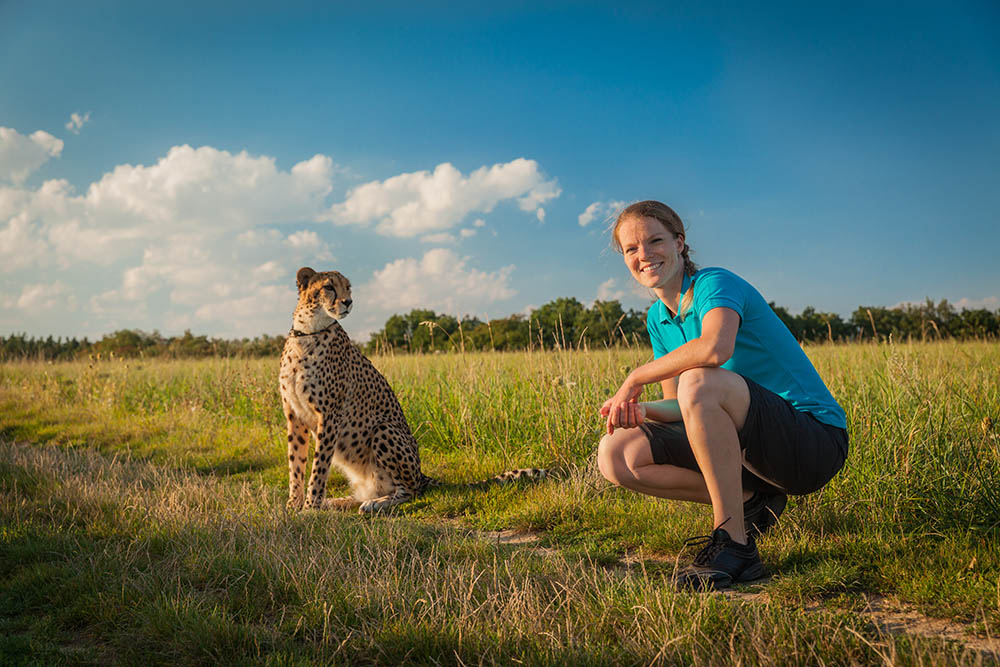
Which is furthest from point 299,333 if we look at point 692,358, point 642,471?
point 692,358

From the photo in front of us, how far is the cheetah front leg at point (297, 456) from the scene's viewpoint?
14.2 feet

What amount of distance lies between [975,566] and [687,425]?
4.10ft

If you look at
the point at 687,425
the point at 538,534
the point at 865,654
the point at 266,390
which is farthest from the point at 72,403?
the point at 865,654

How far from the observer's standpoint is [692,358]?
8.22 feet

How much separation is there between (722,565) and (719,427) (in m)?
0.54

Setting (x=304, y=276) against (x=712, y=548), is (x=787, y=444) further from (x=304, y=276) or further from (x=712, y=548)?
(x=304, y=276)

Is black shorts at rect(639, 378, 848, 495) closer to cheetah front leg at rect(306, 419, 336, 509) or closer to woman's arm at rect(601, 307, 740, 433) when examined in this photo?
woman's arm at rect(601, 307, 740, 433)

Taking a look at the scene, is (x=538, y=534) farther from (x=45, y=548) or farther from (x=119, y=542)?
(x=45, y=548)

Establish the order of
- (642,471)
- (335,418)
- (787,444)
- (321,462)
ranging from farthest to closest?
(335,418)
(321,462)
(642,471)
(787,444)

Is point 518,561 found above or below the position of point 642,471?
below

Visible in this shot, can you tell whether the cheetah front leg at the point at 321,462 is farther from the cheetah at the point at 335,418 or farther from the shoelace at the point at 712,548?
the shoelace at the point at 712,548

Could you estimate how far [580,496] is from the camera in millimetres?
3693

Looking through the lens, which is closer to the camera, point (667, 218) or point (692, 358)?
point (692, 358)

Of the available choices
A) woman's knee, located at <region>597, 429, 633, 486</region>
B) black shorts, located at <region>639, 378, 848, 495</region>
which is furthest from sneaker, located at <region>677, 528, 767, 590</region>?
woman's knee, located at <region>597, 429, 633, 486</region>
